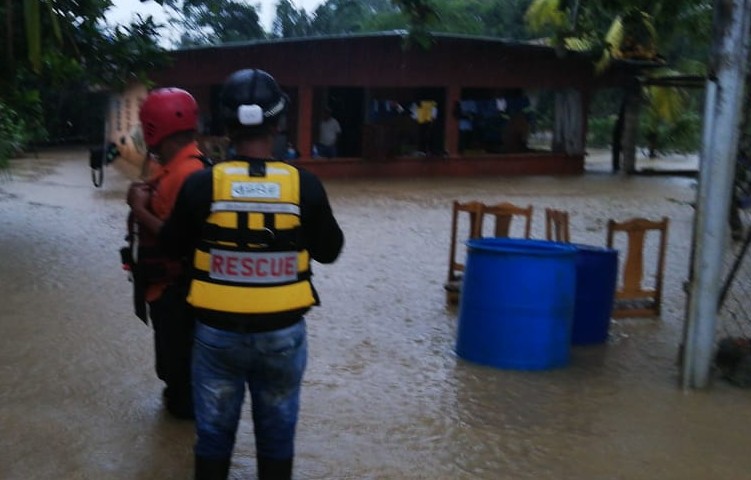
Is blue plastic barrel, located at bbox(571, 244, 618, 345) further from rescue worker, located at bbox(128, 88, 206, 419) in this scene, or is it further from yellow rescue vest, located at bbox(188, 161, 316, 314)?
yellow rescue vest, located at bbox(188, 161, 316, 314)

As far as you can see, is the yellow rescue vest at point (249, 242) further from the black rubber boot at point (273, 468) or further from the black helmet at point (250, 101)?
the black rubber boot at point (273, 468)

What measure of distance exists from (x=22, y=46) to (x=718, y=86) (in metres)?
6.66

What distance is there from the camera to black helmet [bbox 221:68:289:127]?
10.9ft

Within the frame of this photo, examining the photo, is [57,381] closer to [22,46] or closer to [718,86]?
[718,86]

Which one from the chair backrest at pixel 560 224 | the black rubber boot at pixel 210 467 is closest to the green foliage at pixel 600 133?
the chair backrest at pixel 560 224

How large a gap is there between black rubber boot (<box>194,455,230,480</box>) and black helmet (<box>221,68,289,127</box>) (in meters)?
1.21

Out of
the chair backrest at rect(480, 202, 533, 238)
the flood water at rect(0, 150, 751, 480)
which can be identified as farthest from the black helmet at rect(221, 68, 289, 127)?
the chair backrest at rect(480, 202, 533, 238)

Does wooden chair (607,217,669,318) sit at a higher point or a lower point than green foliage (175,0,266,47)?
lower

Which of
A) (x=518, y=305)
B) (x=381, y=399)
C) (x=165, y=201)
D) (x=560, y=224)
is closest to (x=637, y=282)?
(x=560, y=224)

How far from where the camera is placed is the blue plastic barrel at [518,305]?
234 inches

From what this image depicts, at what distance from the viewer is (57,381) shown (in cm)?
571

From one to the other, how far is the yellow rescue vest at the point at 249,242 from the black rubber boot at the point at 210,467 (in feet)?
1.94

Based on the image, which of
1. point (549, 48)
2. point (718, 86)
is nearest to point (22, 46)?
point (718, 86)

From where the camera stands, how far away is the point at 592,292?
681 centimetres
